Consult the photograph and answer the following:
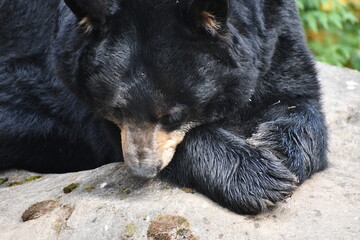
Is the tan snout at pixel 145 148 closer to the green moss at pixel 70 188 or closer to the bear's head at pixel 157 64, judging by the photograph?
the bear's head at pixel 157 64

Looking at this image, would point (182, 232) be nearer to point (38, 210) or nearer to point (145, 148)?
point (145, 148)

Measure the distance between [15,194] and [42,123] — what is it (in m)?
1.01

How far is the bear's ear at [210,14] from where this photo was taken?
11.6ft

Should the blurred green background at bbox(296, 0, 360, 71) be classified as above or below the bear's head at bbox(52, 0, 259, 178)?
below

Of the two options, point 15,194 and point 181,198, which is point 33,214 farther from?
point 181,198

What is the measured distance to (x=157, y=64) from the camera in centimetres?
369

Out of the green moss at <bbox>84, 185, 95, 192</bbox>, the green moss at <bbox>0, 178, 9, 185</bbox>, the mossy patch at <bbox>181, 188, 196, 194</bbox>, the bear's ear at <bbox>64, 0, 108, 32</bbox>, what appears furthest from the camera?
the green moss at <bbox>0, 178, 9, 185</bbox>

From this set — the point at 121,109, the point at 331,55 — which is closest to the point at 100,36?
the point at 121,109

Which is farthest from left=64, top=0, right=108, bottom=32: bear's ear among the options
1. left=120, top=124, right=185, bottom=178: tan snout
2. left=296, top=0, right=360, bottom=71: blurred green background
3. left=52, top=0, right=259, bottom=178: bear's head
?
left=296, top=0, right=360, bottom=71: blurred green background

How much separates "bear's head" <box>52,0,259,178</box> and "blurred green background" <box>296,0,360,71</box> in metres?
4.72

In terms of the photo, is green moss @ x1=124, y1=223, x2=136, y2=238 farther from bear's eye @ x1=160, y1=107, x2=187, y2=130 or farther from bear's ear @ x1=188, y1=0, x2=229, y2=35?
bear's ear @ x1=188, y1=0, x2=229, y2=35

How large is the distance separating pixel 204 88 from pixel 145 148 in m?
0.50

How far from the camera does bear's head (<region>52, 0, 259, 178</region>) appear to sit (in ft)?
12.1

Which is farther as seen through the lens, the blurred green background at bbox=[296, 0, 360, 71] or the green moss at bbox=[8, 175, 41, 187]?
the blurred green background at bbox=[296, 0, 360, 71]
